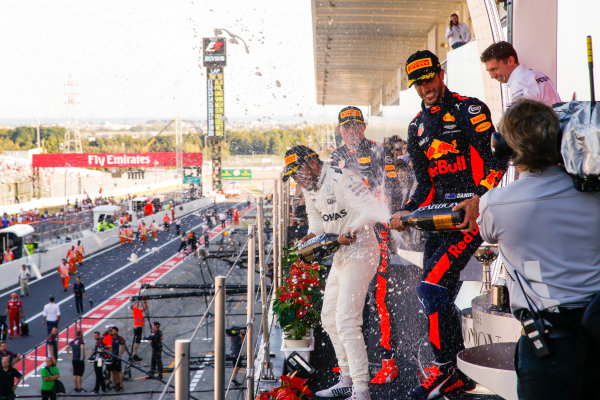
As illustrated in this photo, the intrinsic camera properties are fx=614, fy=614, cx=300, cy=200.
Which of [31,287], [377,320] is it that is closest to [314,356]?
[377,320]

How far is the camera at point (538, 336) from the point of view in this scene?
1662mm

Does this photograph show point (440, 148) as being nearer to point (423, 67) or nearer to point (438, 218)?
point (423, 67)

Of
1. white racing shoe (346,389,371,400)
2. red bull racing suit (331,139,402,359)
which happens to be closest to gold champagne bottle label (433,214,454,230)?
white racing shoe (346,389,371,400)

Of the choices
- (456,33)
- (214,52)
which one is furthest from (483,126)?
(214,52)

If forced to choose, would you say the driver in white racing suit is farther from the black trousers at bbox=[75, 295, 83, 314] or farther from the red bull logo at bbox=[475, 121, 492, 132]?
the black trousers at bbox=[75, 295, 83, 314]

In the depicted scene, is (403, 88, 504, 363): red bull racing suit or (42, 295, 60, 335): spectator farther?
(42, 295, 60, 335): spectator

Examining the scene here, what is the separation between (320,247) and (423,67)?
1229 mm

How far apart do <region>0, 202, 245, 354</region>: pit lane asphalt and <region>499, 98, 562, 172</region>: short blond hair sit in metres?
15.7

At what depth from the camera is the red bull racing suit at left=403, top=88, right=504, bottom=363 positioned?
290cm

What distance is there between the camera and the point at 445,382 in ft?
9.52

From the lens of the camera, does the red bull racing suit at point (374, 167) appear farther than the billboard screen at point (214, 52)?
No

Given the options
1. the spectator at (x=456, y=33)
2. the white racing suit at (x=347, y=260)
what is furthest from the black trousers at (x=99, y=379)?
the white racing suit at (x=347, y=260)

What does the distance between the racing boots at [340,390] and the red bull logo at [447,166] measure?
1.35 m

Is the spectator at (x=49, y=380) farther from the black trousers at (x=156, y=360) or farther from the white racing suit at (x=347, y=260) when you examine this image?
the white racing suit at (x=347, y=260)
